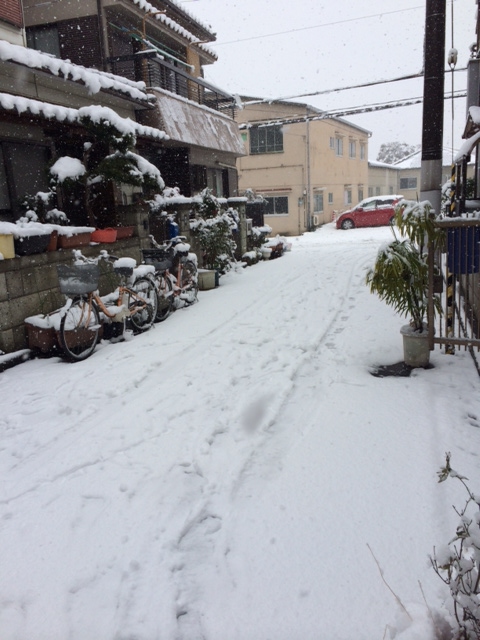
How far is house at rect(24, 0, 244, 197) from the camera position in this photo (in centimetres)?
1171

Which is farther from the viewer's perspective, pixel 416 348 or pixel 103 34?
pixel 103 34

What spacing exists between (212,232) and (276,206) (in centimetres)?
1749

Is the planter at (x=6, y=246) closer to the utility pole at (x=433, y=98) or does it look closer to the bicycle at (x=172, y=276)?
the bicycle at (x=172, y=276)

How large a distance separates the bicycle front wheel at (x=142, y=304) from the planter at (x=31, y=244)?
53.8 inches

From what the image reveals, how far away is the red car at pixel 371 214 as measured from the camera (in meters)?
26.8

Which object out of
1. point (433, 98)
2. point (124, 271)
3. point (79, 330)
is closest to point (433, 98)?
point (433, 98)

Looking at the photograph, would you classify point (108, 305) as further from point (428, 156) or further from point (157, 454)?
point (428, 156)

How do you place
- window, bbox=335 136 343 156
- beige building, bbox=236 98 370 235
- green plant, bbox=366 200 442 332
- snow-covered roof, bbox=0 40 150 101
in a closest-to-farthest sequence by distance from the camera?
green plant, bbox=366 200 442 332
snow-covered roof, bbox=0 40 150 101
beige building, bbox=236 98 370 235
window, bbox=335 136 343 156

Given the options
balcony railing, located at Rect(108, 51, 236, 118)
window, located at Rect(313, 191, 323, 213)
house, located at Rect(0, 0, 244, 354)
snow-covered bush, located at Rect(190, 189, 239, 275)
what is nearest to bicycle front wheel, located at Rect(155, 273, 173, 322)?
house, located at Rect(0, 0, 244, 354)

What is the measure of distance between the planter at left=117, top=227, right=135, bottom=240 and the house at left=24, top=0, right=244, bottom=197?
137 inches

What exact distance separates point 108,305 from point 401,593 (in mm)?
5431

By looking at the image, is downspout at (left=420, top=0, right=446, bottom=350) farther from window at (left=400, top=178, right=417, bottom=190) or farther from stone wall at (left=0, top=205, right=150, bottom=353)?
window at (left=400, top=178, right=417, bottom=190)

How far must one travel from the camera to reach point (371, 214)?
26938 mm

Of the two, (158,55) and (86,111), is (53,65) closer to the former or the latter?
(86,111)
